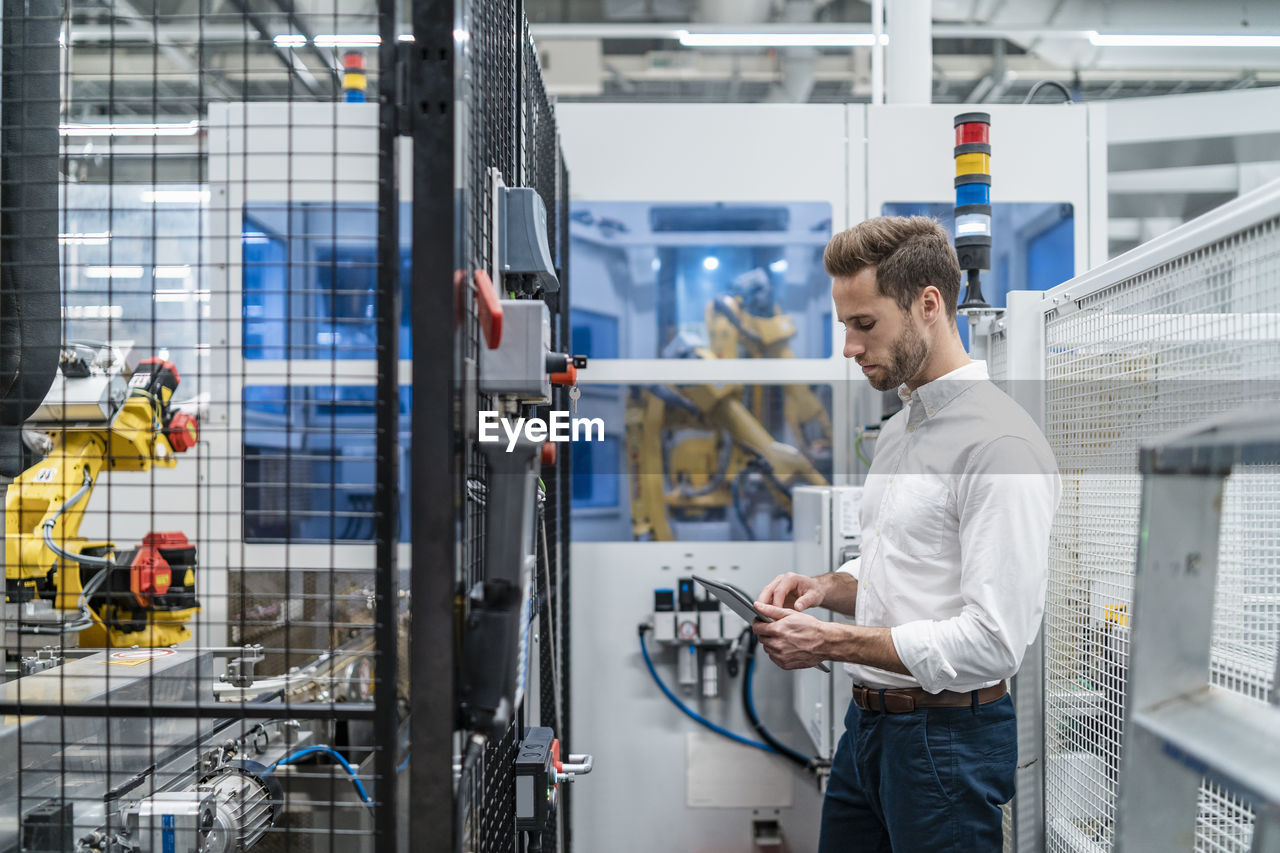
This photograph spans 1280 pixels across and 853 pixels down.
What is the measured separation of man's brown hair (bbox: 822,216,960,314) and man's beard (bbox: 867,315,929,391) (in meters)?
0.05

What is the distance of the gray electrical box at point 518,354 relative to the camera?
1.20m

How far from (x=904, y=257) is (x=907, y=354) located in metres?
0.19

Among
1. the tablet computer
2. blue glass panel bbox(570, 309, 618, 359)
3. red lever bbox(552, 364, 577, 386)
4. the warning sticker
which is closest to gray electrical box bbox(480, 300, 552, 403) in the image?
red lever bbox(552, 364, 577, 386)

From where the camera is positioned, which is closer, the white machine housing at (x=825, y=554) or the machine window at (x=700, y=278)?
the white machine housing at (x=825, y=554)

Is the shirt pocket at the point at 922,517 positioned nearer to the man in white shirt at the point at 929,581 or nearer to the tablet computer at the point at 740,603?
the man in white shirt at the point at 929,581

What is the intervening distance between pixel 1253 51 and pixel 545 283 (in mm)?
6218

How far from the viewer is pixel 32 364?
4.71 ft

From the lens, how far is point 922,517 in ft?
5.09

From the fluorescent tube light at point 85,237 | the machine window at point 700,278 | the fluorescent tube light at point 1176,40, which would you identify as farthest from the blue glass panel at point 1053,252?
the fluorescent tube light at point 1176,40

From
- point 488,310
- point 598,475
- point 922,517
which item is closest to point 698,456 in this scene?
point 598,475

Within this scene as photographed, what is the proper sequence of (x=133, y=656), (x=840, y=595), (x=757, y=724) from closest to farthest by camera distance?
(x=133, y=656) → (x=840, y=595) → (x=757, y=724)

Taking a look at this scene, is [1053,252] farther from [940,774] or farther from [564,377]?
[564,377]

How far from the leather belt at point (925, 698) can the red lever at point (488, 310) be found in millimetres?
1001

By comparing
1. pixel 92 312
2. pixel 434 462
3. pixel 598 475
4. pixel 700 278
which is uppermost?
pixel 92 312
